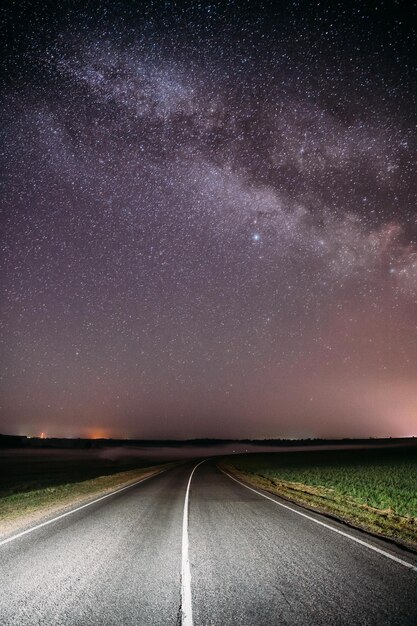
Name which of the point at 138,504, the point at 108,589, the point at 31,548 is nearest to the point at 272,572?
the point at 108,589

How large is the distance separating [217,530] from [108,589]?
4.51 metres

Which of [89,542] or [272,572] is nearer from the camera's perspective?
[272,572]

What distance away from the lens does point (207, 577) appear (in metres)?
5.52

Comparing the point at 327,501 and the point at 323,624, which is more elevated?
the point at 323,624

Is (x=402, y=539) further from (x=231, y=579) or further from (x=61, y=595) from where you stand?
(x=61, y=595)

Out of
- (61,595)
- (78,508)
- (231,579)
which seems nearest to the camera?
(61,595)

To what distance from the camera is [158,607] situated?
445 cm

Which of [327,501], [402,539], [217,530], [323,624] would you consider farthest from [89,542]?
[327,501]

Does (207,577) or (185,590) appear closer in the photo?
(185,590)

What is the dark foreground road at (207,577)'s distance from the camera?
4.23 metres

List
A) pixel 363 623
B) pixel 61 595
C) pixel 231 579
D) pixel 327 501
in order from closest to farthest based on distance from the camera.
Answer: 1. pixel 363 623
2. pixel 61 595
3. pixel 231 579
4. pixel 327 501

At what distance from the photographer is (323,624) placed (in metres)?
3.96

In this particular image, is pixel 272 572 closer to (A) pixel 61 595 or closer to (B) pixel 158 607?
(B) pixel 158 607

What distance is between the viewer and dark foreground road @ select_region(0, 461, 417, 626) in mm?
4227
